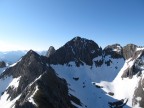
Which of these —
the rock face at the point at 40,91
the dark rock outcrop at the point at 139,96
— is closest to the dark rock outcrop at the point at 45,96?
the rock face at the point at 40,91

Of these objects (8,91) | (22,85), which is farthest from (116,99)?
(8,91)

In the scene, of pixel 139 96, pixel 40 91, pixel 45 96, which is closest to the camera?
pixel 45 96

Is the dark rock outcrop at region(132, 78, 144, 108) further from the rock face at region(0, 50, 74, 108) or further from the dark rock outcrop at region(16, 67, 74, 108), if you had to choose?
the dark rock outcrop at region(16, 67, 74, 108)

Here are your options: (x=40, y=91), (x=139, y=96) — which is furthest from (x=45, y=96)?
(x=139, y=96)

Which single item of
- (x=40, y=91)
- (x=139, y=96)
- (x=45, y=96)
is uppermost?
(x=40, y=91)

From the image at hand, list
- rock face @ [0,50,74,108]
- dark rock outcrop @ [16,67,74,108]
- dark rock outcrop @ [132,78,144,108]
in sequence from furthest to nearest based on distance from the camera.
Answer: dark rock outcrop @ [132,78,144,108]
rock face @ [0,50,74,108]
dark rock outcrop @ [16,67,74,108]

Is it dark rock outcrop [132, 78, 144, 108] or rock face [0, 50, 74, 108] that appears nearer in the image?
rock face [0, 50, 74, 108]

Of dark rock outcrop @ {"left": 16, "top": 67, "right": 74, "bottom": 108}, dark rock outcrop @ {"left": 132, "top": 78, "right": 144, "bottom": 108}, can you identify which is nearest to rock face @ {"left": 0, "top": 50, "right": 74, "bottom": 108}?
dark rock outcrop @ {"left": 16, "top": 67, "right": 74, "bottom": 108}

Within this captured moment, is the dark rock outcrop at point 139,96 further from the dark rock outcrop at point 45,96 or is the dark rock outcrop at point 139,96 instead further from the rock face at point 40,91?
the dark rock outcrop at point 45,96

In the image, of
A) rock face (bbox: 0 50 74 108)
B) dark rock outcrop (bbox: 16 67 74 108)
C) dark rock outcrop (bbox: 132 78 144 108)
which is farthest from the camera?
dark rock outcrop (bbox: 132 78 144 108)

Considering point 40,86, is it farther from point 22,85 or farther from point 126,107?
point 126,107

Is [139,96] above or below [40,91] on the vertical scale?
below

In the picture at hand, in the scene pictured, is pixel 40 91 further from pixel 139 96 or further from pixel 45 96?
pixel 139 96
